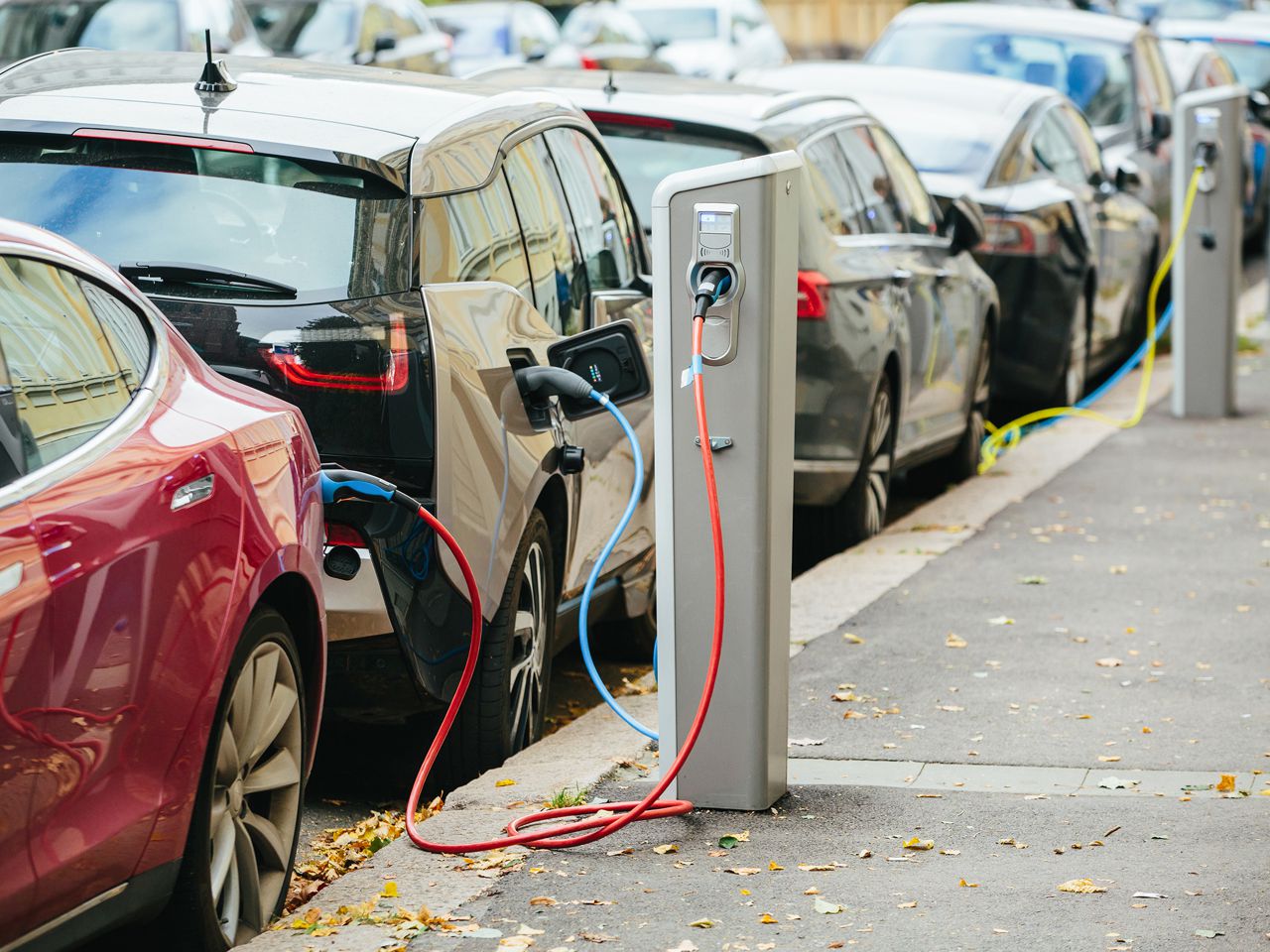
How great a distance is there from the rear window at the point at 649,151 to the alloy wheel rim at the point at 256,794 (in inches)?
Answer: 168

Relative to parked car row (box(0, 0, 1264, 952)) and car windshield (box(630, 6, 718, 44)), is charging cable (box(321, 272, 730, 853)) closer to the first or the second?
parked car row (box(0, 0, 1264, 952))

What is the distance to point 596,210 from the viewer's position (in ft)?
22.8

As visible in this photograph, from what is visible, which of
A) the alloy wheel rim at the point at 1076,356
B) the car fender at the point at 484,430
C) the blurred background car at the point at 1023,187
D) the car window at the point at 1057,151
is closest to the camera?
the car fender at the point at 484,430

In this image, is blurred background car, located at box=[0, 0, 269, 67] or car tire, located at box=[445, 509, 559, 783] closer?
car tire, located at box=[445, 509, 559, 783]

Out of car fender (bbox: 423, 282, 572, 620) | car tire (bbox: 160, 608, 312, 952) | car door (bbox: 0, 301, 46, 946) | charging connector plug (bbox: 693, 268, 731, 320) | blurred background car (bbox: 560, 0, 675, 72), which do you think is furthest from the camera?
blurred background car (bbox: 560, 0, 675, 72)

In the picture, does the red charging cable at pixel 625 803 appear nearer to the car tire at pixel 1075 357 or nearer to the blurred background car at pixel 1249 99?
the car tire at pixel 1075 357

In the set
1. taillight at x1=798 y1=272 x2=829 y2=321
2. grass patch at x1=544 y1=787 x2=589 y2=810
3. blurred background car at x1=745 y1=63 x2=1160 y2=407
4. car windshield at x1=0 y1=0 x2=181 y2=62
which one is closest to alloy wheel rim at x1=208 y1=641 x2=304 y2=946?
grass patch at x1=544 y1=787 x2=589 y2=810

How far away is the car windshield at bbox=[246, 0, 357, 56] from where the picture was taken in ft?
62.3

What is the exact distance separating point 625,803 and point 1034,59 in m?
12.5

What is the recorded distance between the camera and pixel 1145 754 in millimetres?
5914

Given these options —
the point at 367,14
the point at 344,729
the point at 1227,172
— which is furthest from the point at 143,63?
the point at 367,14

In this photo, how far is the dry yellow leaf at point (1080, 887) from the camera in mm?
4688

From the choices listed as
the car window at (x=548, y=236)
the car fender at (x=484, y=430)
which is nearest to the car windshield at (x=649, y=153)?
the car window at (x=548, y=236)

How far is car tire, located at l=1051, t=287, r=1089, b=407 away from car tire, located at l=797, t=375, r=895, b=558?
12.7 ft
